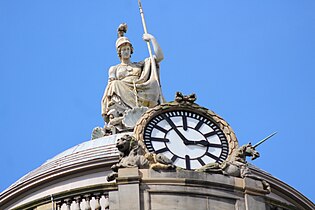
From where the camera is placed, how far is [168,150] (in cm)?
5284

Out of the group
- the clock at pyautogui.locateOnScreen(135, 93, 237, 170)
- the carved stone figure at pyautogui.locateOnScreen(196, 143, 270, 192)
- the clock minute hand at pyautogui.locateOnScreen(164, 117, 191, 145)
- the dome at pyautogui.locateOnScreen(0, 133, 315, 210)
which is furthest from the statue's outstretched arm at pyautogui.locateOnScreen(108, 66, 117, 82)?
the carved stone figure at pyautogui.locateOnScreen(196, 143, 270, 192)

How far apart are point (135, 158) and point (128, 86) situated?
33.7 feet

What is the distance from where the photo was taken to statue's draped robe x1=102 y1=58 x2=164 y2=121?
6166cm

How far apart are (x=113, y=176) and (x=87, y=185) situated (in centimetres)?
297

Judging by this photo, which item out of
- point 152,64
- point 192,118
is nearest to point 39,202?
point 192,118

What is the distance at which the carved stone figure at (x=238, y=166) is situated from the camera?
52.5m

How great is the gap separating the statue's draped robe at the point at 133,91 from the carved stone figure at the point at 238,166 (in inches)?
347

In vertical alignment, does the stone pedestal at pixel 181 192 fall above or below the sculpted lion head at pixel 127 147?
below

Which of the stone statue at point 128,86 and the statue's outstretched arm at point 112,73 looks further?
the statue's outstretched arm at point 112,73

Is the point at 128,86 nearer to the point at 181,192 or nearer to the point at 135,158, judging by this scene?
the point at 135,158

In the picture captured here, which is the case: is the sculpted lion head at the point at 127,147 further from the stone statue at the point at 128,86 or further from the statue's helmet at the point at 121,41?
the statue's helmet at the point at 121,41

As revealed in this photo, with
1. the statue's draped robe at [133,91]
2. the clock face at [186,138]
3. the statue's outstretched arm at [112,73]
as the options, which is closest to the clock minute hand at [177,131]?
the clock face at [186,138]

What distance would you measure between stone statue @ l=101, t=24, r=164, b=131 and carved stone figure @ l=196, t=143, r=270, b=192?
8.00 m

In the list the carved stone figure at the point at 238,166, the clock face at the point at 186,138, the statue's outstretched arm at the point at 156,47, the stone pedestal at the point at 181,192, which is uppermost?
the statue's outstretched arm at the point at 156,47
